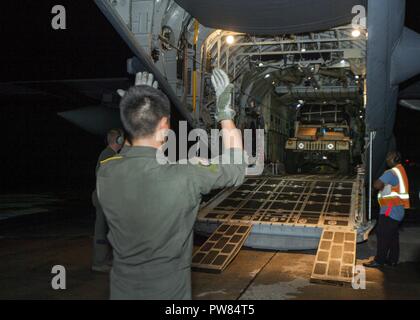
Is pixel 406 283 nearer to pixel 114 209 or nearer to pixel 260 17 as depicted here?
pixel 114 209

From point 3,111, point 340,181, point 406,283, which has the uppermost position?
point 3,111

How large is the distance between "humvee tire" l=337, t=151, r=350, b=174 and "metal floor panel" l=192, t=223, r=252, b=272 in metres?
9.66

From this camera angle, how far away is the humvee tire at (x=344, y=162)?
16047 mm

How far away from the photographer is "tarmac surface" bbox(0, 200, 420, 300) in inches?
205

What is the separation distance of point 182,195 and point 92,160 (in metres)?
23.1

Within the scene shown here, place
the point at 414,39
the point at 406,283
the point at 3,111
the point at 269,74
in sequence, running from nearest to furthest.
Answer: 1. the point at 406,283
2. the point at 414,39
3. the point at 269,74
4. the point at 3,111

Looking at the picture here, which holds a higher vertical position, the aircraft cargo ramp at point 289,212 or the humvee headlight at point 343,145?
the humvee headlight at point 343,145

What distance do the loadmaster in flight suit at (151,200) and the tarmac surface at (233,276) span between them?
124 inches

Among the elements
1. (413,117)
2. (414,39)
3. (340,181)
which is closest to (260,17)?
(414,39)

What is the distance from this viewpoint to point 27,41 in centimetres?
1065

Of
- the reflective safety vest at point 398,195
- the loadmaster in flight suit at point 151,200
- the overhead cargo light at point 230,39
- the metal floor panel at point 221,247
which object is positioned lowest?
the metal floor panel at point 221,247

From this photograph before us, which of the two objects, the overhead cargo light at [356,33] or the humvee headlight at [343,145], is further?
the humvee headlight at [343,145]

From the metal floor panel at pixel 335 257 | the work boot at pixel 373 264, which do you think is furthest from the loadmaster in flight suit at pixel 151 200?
the work boot at pixel 373 264

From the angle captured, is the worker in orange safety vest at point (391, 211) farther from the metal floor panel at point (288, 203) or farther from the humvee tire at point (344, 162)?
the humvee tire at point (344, 162)
